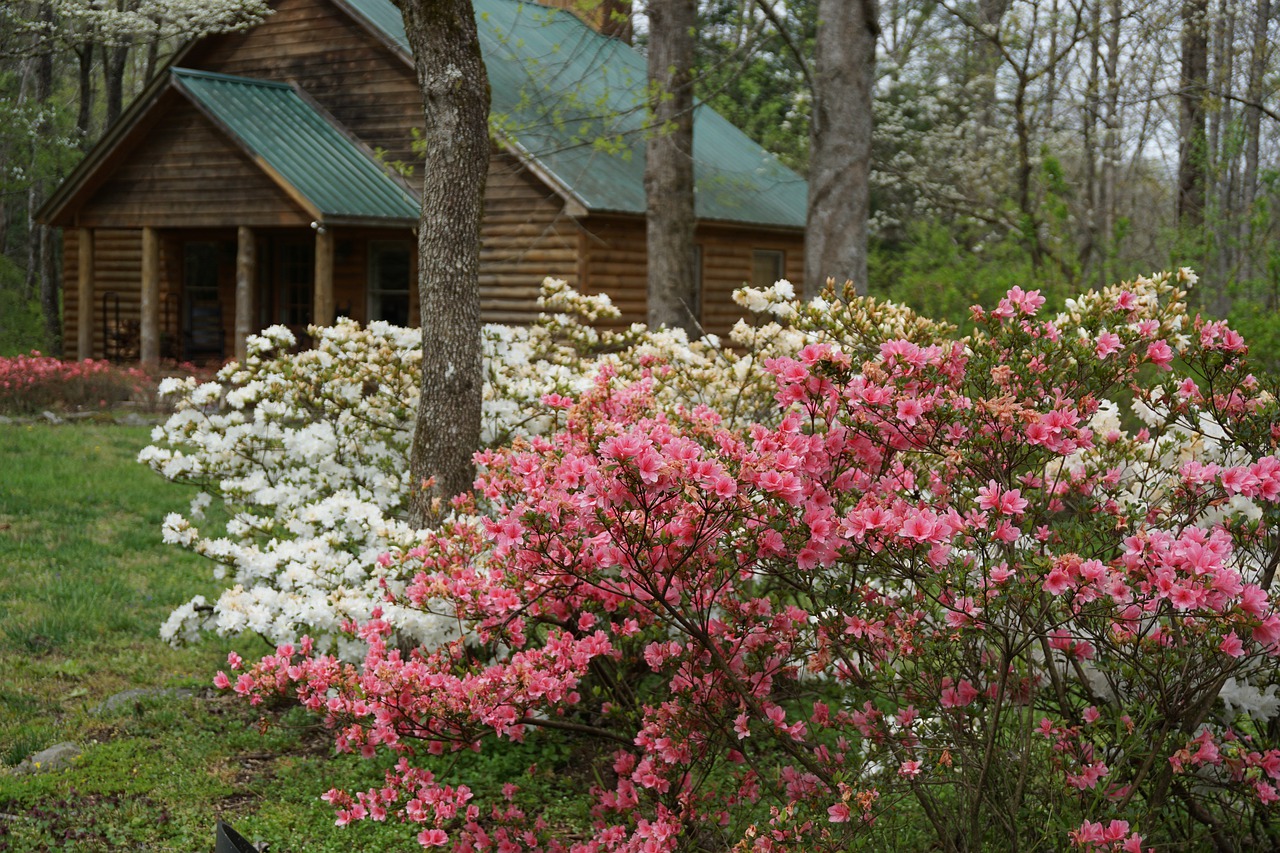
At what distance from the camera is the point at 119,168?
60.4 feet

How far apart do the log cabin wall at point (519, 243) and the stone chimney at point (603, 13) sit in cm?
230

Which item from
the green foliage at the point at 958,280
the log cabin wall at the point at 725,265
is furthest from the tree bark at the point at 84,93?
the green foliage at the point at 958,280

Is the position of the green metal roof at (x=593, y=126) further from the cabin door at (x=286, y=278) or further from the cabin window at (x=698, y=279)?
the cabin door at (x=286, y=278)

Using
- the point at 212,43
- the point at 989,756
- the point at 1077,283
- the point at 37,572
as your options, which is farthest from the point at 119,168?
the point at 989,756

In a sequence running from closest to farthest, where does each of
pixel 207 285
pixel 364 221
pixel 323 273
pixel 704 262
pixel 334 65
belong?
pixel 364 221 < pixel 323 273 < pixel 334 65 < pixel 704 262 < pixel 207 285

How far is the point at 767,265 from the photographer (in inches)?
860

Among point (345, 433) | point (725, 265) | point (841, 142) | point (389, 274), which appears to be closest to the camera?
point (345, 433)

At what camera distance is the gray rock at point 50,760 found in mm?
5094

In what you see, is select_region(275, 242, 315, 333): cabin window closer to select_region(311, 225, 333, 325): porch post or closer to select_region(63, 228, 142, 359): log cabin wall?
select_region(63, 228, 142, 359): log cabin wall

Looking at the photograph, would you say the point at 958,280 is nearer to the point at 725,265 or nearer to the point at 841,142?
the point at 841,142

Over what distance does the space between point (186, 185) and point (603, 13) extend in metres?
6.49

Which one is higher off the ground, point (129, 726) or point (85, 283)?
point (85, 283)

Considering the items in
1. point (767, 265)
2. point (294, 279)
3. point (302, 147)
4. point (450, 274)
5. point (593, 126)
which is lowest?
point (450, 274)

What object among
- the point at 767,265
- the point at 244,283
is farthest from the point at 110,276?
the point at 767,265
